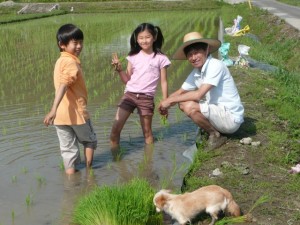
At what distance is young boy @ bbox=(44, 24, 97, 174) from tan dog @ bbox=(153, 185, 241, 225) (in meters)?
1.35

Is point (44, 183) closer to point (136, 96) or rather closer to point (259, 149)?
point (136, 96)

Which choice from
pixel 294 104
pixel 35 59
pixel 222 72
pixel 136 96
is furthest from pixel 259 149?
pixel 35 59

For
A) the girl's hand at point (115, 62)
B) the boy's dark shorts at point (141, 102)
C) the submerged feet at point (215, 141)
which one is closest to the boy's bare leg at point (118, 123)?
the boy's dark shorts at point (141, 102)

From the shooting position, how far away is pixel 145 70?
507cm

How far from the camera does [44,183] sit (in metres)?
4.39

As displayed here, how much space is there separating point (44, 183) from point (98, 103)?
119 inches

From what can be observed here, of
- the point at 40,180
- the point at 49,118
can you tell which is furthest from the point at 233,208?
the point at 40,180

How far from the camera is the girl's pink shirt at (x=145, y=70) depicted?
16.6 feet

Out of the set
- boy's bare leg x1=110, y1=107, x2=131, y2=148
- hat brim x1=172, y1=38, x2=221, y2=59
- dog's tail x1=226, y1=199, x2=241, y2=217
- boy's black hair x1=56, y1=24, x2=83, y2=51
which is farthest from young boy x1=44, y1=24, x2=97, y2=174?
dog's tail x1=226, y1=199, x2=241, y2=217

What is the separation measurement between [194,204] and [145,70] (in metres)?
2.21

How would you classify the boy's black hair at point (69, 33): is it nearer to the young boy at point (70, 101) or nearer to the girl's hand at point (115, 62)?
the young boy at point (70, 101)

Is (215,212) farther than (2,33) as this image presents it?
No

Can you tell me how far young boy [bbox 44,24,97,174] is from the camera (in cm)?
421

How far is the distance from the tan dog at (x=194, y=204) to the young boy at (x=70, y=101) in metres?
1.35
